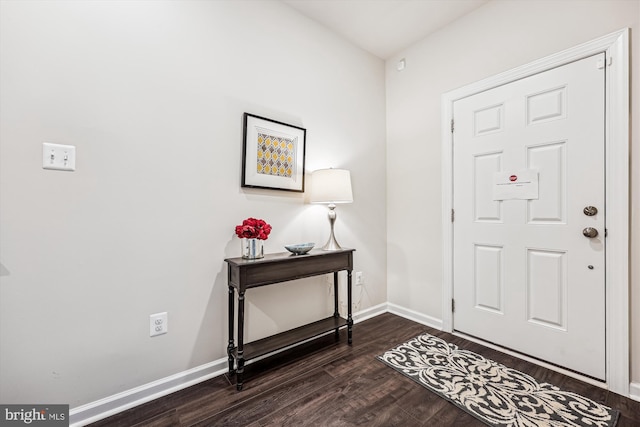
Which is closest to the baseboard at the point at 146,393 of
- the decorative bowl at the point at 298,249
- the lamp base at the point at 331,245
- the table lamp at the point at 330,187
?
the decorative bowl at the point at 298,249

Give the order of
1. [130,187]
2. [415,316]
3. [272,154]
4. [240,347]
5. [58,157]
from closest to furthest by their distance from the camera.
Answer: [58,157]
[130,187]
[240,347]
[272,154]
[415,316]

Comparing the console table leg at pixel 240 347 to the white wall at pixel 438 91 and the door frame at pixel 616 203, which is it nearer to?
the white wall at pixel 438 91

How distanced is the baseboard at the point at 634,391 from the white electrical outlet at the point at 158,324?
8.82ft

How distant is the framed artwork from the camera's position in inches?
75.8

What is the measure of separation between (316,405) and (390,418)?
1.29 ft

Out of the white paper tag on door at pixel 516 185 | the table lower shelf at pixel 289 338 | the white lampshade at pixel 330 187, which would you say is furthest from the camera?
the white lampshade at pixel 330 187

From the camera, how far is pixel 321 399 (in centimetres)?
155

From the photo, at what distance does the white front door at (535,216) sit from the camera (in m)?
1.69

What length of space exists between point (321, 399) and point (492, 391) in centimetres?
100

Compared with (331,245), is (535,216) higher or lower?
higher

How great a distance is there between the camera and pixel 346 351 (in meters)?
2.09

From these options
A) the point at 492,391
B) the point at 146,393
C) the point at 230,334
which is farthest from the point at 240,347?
the point at 492,391

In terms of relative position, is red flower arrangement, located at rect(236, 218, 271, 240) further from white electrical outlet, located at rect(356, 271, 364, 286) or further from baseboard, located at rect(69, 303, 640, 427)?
white electrical outlet, located at rect(356, 271, 364, 286)

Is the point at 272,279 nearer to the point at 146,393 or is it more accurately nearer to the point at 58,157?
the point at 146,393
